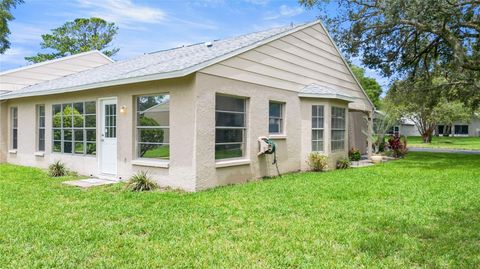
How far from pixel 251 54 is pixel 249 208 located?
470 centimetres

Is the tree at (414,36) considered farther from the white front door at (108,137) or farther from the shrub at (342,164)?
the white front door at (108,137)

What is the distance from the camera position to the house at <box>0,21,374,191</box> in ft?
26.8

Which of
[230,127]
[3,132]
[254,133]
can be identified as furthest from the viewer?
[3,132]

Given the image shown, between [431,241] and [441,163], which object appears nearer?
[431,241]

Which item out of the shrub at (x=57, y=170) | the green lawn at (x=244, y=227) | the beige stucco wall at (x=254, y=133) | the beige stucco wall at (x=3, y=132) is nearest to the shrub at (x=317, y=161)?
the beige stucco wall at (x=254, y=133)

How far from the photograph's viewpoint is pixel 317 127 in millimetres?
11961

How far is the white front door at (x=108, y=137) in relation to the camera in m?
9.74

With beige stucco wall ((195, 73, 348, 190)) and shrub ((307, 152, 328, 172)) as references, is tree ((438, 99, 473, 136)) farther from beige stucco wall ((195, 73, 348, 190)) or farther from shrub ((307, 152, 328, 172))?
shrub ((307, 152, 328, 172))

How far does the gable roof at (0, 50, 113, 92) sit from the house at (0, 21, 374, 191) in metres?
0.99

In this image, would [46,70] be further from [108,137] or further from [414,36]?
[414,36]

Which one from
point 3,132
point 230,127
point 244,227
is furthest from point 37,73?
point 244,227

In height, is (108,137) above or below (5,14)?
below

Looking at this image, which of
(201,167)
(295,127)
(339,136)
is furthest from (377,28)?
(201,167)

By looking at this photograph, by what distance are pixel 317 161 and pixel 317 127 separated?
1.17 m
